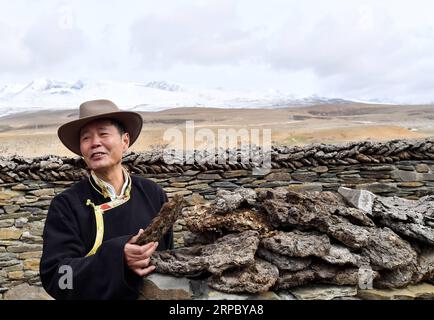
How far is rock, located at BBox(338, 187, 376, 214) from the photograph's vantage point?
246 centimetres

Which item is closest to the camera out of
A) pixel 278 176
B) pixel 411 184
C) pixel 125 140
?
pixel 125 140

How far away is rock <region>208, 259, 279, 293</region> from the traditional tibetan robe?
384 mm

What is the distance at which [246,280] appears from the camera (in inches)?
80.4

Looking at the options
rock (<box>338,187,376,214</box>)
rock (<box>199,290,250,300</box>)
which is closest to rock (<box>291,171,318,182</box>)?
rock (<box>338,187,376,214</box>)

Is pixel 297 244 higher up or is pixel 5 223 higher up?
pixel 297 244

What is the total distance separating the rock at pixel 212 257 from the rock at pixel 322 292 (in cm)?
29

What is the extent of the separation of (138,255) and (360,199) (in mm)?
1258

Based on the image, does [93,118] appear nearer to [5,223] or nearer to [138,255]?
[138,255]

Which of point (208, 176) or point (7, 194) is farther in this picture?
point (208, 176)

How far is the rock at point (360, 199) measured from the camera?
97.0 inches

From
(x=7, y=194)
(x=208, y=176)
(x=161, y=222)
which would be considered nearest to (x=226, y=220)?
(x=161, y=222)

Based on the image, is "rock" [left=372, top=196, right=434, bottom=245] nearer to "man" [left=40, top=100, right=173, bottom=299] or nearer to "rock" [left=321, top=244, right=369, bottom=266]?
"rock" [left=321, top=244, right=369, bottom=266]
